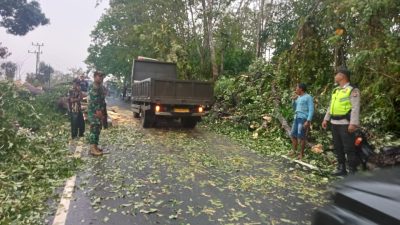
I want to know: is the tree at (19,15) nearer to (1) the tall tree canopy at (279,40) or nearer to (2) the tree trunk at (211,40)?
(1) the tall tree canopy at (279,40)

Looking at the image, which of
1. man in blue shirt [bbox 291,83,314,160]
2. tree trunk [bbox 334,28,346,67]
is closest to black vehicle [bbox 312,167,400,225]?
man in blue shirt [bbox 291,83,314,160]

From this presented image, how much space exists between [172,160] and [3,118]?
4212 mm

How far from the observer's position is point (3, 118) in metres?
9.46

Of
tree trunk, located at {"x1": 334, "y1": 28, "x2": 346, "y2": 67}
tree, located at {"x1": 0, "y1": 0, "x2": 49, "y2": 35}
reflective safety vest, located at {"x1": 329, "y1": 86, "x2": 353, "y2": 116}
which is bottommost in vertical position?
reflective safety vest, located at {"x1": 329, "y1": 86, "x2": 353, "y2": 116}

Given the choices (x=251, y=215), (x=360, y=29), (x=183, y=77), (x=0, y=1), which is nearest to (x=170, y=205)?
(x=251, y=215)

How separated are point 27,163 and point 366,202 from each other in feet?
22.6

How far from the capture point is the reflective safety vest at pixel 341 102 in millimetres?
6941

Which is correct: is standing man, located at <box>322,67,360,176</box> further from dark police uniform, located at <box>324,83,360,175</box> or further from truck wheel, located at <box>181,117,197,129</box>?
truck wheel, located at <box>181,117,197,129</box>

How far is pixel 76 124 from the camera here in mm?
11859

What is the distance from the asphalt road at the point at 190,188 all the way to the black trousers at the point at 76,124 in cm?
196

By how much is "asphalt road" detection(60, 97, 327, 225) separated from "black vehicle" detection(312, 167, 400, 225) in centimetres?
216

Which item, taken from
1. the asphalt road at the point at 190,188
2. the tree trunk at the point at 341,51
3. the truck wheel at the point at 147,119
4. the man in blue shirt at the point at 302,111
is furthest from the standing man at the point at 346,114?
the truck wheel at the point at 147,119

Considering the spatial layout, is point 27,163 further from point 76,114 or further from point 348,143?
point 348,143

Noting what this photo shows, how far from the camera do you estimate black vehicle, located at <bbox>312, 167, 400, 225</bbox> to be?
2.26 meters
